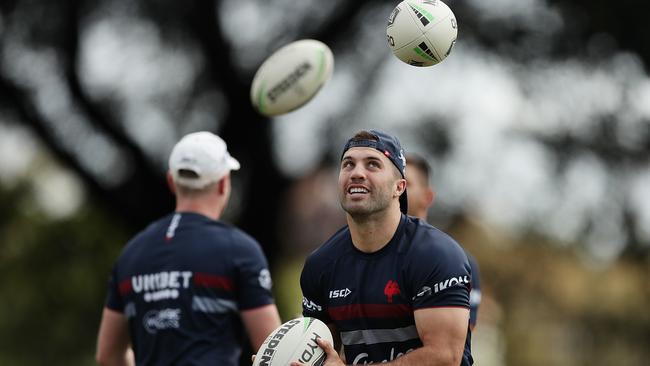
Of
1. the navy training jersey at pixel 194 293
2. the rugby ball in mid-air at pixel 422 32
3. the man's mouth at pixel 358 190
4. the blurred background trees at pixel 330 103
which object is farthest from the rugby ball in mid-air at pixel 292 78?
the blurred background trees at pixel 330 103

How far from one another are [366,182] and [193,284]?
149 centimetres

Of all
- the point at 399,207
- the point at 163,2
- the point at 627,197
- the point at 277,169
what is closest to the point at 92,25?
the point at 163,2

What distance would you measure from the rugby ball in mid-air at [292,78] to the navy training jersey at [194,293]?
1.73 m

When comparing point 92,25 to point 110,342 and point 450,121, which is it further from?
point 110,342

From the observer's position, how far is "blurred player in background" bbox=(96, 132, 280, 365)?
24.0ft

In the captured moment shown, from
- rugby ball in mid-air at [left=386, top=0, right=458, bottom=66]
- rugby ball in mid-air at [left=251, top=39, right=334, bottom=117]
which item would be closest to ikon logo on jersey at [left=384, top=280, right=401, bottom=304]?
rugby ball in mid-air at [left=386, top=0, right=458, bottom=66]

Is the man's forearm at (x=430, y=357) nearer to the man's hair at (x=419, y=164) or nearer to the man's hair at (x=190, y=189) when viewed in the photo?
the man's hair at (x=190, y=189)

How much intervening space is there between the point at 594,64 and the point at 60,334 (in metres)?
12.4

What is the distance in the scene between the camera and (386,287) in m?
6.34

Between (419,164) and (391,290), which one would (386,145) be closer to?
(391,290)

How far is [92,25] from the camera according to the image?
18141mm

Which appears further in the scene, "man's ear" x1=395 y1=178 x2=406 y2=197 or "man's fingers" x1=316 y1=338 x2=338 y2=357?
"man's ear" x1=395 y1=178 x2=406 y2=197

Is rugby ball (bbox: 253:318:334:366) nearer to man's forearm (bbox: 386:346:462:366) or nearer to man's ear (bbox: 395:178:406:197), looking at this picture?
man's forearm (bbox: 386:346:462:366)

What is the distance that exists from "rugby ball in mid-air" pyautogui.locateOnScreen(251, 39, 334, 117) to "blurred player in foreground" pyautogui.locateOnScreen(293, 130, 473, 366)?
2.37 meters
